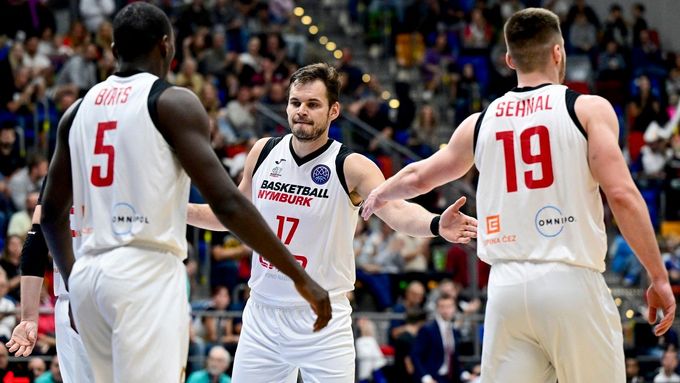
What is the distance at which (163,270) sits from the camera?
586cm

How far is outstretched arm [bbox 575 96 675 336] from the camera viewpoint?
248 inches

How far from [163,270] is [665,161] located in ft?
58.4

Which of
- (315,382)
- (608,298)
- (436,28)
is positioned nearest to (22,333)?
(315,382)

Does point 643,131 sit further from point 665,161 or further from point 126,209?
point 126,209

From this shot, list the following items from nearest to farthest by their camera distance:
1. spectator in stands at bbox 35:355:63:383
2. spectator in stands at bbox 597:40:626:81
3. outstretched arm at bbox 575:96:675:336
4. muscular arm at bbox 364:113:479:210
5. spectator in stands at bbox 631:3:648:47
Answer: outstretched arm at bbox 575:96:675:336, muscular arm at bbox 364:113:479:210, spectator in stands at bbox 35:355:63:383, spectator in stands at bbox 597:40:626:81, spectator in stands at bbox 631:3:648:47

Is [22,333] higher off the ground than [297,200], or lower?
lower

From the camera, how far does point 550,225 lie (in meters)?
6.43

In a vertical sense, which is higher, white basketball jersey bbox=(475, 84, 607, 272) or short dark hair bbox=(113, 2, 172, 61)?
short dark hair bbox=(113, 2, 172, 61)

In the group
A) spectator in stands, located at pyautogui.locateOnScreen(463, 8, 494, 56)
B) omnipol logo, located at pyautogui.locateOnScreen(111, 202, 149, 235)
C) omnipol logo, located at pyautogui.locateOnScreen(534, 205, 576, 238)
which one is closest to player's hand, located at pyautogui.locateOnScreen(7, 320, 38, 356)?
omnipol logo, located at pyautogui.locateOnScreen(111, 202, 149, 235)

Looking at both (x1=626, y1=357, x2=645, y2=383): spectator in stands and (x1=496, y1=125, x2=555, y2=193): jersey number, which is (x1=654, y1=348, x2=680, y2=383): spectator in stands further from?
(x1=496, y1=125, x2=555, y2=193): jersey number

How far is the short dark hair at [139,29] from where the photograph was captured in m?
5.89

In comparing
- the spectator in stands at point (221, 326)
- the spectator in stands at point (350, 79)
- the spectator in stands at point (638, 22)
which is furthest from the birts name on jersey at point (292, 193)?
the spectator in stands at point (638, 22)

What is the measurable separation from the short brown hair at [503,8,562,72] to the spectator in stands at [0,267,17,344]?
787cm

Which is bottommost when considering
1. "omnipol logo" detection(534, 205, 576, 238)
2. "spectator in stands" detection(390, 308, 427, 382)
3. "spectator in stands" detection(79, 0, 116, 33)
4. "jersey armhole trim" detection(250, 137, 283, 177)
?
"spectator in stands" detection(390, 308, 427, 382)
